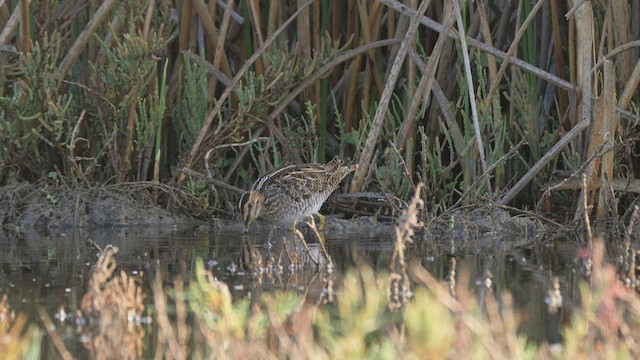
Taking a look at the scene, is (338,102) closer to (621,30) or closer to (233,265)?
(621,30)

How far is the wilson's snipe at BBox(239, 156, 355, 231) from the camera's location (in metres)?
8.28

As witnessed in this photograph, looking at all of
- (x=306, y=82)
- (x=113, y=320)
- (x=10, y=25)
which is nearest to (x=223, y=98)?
(x=306, y=82)

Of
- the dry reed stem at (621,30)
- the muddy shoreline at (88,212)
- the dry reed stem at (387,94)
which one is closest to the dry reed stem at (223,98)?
the muddy shoreline at (88,212)

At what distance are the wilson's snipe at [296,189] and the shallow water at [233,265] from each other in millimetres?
323

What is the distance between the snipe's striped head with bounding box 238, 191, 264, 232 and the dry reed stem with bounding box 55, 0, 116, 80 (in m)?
1.48

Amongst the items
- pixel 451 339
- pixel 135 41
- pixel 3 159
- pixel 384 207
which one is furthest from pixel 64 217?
pixel 451 339

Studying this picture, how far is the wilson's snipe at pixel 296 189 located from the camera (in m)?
8.28

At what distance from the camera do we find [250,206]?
26.5ft

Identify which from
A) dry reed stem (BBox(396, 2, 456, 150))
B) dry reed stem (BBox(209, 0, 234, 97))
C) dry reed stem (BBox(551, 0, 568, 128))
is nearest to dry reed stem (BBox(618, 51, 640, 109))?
dry reed stem (BBox(551, 0, 568, 128))

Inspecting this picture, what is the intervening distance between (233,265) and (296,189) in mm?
2071

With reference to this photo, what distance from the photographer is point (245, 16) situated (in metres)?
8.91

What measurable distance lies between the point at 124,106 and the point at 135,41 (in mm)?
536

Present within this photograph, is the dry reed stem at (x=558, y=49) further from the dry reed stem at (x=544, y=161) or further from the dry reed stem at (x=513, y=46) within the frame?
the dry reed stem at (x=544, y=161)

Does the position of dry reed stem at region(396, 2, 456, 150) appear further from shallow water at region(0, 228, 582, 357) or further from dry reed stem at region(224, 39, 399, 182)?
shallow water at region(0, 228, 582, 357)
